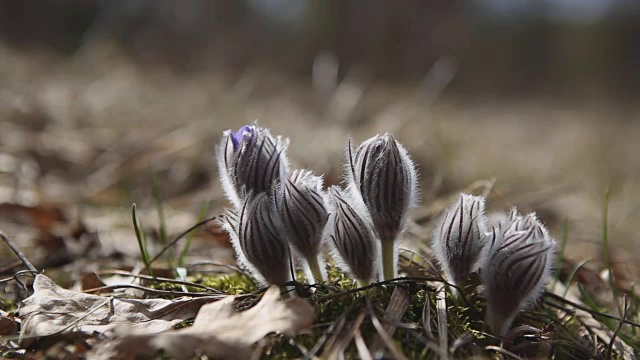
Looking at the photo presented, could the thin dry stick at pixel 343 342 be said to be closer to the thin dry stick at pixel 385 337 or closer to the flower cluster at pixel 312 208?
the thin dry stick at pixel 385 337

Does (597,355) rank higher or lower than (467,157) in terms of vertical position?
lower

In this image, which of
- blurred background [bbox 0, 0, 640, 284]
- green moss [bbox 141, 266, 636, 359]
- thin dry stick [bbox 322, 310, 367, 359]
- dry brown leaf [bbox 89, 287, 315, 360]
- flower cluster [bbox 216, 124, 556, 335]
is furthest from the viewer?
blurred background [bbox 0, 0, 640, 284]

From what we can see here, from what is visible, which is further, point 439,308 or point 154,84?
point 154,84

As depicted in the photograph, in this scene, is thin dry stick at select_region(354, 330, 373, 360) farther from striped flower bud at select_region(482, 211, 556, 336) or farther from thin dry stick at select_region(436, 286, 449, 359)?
striped flower bud at select_region(482, 211, 556, 336)

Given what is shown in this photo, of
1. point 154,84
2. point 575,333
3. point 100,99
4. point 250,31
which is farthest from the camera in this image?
point 250,31

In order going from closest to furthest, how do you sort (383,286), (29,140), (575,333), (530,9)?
(383,286) → (575,333) → (29,140) → (530,9)

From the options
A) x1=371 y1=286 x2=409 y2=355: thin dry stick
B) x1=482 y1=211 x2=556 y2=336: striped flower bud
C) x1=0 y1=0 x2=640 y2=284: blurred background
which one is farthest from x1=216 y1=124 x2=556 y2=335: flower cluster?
x1=0 y1=0 x2=640 y2=284: blurred background

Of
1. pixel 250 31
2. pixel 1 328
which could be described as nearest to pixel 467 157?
pixel 1 328

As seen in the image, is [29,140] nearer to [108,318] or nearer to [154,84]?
[108,318]

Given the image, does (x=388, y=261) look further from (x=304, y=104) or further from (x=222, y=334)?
(x=304, y=104)
